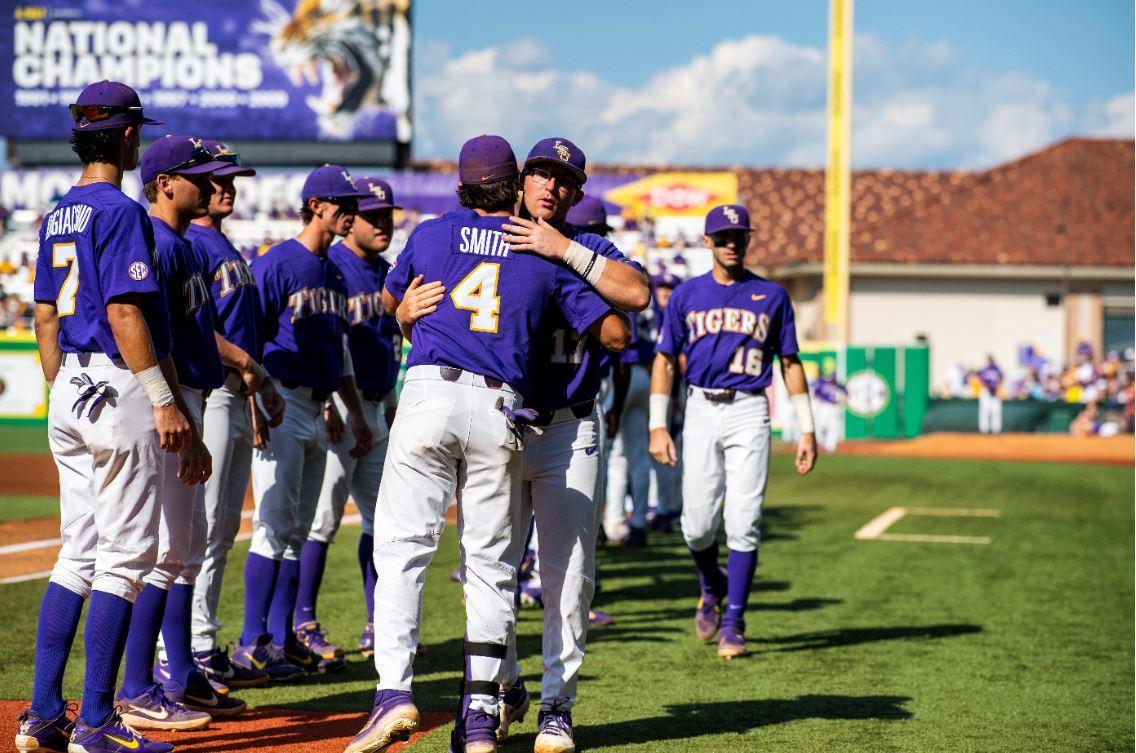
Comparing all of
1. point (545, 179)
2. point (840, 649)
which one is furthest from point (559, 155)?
point (840, 649)

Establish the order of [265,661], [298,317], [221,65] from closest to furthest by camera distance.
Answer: [265,661], [298,317], [221,65]

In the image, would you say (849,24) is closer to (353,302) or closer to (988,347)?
(988,347)

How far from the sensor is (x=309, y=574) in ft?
22.5

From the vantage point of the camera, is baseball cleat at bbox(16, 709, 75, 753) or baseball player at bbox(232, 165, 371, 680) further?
baseball player at bbox(232, 165, 371, 680)

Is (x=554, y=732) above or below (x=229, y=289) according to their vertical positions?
below

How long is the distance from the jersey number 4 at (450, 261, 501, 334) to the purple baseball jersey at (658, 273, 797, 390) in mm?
2900

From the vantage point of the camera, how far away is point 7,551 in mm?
10219

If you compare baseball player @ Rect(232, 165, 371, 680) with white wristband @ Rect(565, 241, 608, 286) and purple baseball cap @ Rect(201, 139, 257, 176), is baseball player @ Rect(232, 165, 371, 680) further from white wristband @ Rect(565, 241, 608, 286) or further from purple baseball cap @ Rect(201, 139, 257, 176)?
white wristband @ Rect(565, 241, 608, 286)

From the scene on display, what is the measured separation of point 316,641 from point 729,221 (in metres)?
3.05

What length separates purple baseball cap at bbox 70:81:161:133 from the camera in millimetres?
4648

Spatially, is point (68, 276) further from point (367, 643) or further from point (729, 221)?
point (729, 221)

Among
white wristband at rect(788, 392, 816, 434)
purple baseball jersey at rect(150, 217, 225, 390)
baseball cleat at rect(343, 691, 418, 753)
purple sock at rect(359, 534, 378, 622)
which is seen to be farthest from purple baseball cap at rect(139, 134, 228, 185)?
white wristband at rect(788, 392, 816, 434)

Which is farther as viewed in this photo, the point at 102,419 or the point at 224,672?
the point at 224,672

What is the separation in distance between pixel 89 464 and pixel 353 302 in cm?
224
